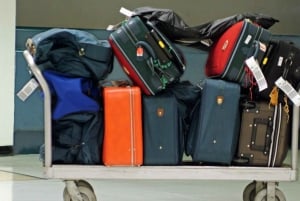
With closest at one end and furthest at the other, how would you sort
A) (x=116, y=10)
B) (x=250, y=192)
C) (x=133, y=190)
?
(x=250, y=192) < (x=133, y=190) < (x=116, y=10)

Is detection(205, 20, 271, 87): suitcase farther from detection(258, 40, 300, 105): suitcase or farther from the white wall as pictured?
the white wall

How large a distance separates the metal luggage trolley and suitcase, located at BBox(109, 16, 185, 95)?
1.36ft

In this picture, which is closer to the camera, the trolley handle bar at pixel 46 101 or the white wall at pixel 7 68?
the trolley handle bar at pixel 46 101

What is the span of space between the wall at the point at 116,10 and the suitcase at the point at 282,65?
403 centimetres

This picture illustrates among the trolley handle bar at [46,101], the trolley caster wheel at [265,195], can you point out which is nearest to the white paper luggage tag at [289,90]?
the trolley caster wheel at [265,195]

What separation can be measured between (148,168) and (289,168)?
744mm

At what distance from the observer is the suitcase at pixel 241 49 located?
3008mm

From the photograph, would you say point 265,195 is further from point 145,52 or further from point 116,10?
point 116,10

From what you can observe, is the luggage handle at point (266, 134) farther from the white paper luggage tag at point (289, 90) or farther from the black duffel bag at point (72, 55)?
the black duffel bag at point (72, 55)

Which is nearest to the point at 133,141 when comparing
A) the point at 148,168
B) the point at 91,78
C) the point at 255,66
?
the point at 148,168

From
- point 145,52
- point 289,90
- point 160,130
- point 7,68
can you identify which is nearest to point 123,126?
point 160,130

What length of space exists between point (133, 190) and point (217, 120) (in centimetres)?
126

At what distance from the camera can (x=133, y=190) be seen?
4090 mm

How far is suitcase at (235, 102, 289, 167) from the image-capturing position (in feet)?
10.2
